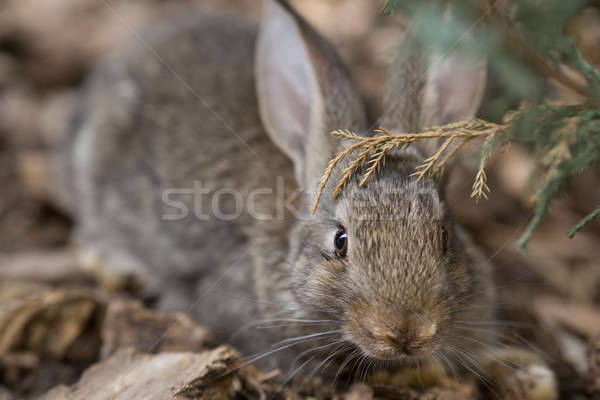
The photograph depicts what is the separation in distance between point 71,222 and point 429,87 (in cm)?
401

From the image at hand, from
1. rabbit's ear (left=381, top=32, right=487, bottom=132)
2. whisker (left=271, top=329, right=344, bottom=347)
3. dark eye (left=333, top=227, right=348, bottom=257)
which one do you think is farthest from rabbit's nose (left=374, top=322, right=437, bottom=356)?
rabbit's ear (left=381, top=32, right=487, bottom=132)

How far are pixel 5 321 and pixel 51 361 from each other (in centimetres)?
36

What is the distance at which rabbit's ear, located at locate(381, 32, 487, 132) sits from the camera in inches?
134

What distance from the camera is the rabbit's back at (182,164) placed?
14.3 ft

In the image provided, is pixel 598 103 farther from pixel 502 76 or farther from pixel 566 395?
pixel 566 395

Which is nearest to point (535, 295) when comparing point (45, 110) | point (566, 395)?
point (566, 395)

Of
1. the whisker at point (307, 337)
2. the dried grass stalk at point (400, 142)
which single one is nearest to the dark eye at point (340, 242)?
the dried grass stalk at point (400, 142)

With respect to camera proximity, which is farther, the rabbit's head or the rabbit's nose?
the rabbit's head

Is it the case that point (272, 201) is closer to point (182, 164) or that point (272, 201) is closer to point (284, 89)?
point (284, 89)

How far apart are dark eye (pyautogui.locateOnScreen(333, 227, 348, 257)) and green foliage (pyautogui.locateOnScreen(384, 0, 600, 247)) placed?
0.78 m

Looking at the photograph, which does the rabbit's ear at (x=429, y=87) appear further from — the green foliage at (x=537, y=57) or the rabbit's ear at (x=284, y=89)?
the rabbit's ear at (x=284, y=89)

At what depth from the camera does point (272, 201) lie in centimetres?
412

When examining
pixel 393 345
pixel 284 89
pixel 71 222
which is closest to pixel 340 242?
pixel 393 345

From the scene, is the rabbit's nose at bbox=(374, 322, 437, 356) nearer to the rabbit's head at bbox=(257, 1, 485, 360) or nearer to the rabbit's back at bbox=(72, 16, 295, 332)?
the rabbit's head at bbox=(257, 1, 485, 360)
